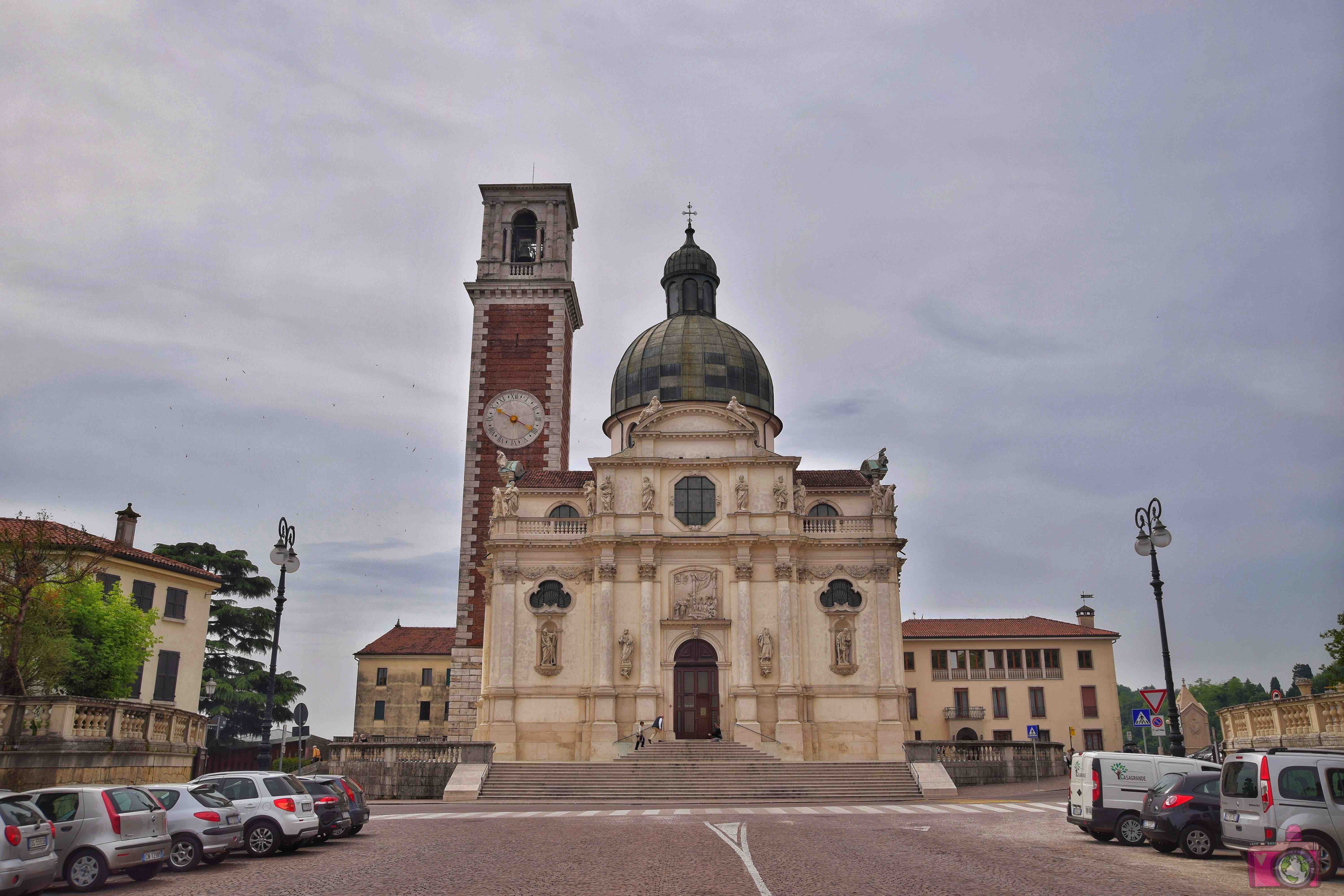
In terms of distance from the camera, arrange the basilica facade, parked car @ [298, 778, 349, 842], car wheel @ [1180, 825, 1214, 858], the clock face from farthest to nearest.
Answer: the clock face → the basilica facade → parked car @ [298, 778, 349, 842] → car wheel @ [1180, 825, 1214, 858]

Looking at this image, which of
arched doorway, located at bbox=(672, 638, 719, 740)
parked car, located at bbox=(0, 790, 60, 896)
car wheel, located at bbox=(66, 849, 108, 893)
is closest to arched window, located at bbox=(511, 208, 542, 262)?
arched doorway, located at bbox=(672, 638, 719, 740)

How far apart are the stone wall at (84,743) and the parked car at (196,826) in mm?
4819

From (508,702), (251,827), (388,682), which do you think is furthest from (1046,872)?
(388,682)

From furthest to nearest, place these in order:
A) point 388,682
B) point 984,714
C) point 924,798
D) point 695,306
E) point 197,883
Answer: point 388,682 < point 984,714 < point 695,306 < point 924,798 < point 197,883

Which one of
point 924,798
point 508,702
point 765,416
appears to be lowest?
point 924,798

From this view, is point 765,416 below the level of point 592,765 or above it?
above

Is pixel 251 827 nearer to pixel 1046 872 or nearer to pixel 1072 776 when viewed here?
pixel 1046 872

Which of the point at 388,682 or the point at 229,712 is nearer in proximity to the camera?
the point at 229,712

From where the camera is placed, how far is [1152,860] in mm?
16562

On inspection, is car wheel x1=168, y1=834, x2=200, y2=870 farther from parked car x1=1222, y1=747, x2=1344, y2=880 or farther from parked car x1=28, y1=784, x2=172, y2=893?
parked car x1=1222, y1=747, x2=1344, y2=880

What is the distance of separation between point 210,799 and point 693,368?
36537 millimetres

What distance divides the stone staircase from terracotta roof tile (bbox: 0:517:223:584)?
15.9 meters

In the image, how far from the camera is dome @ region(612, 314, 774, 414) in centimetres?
5125

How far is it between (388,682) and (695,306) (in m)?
41.6
